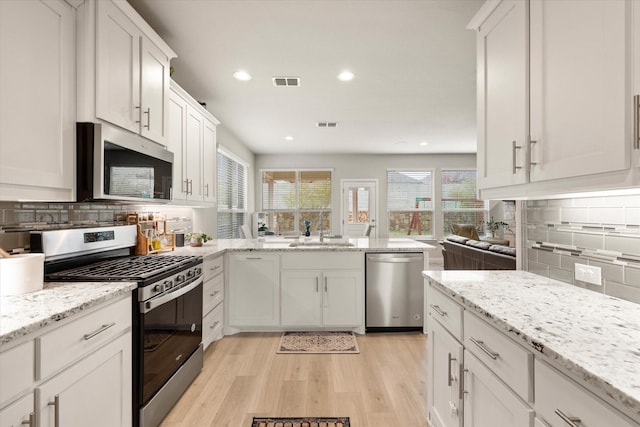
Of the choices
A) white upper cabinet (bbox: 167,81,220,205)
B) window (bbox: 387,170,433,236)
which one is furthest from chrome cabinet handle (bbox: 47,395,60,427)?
window (bbox: 387,170,433,236)

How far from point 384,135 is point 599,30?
5.19m

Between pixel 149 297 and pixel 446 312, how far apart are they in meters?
1.48

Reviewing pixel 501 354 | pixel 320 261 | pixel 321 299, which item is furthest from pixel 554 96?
pixel 321 299

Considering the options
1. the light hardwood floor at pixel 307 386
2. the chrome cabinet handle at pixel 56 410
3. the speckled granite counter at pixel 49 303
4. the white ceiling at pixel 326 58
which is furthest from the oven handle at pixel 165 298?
the white ceiling at pixel 326 58

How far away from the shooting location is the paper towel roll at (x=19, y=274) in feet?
4.46

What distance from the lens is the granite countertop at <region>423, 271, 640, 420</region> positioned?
29.2 inches

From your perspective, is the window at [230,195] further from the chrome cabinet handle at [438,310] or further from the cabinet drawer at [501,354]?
the cabinet drawer at [501,354]

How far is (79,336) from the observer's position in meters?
1.31

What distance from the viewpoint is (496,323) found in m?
1.13

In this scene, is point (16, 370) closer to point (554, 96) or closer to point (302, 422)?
point (302, 422)

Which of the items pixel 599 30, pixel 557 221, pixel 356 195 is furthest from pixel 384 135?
A: pixel 599 30

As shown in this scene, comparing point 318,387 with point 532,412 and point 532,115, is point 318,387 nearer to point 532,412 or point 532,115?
point 532,412

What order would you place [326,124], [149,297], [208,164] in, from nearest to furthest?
[149,297], [208,164], [326,124]

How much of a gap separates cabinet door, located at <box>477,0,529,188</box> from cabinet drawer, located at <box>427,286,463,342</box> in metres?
0.61
